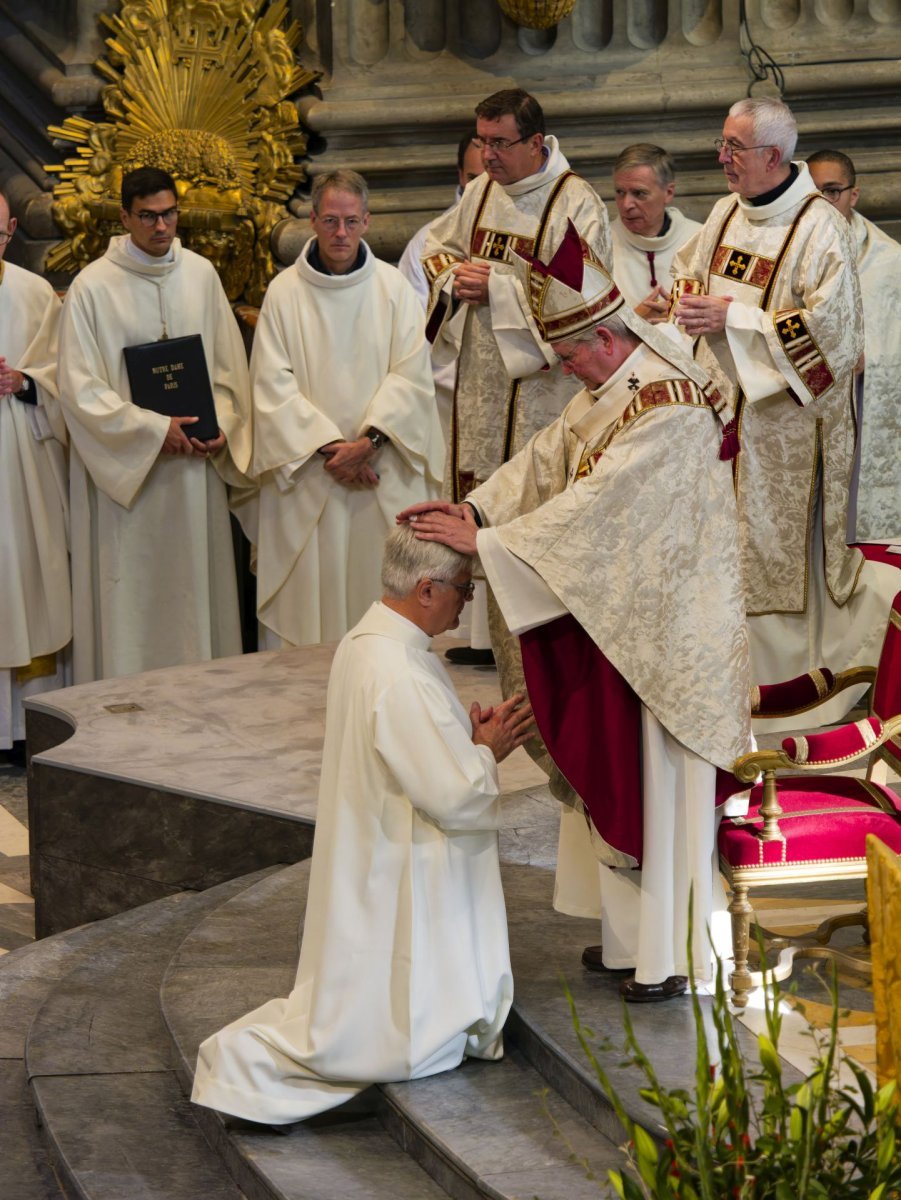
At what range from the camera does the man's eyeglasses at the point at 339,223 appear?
7.12 meters

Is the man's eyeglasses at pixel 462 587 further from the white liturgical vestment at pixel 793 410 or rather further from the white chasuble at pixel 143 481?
the white chasuble at pixel 143 481

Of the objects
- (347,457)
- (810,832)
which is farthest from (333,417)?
(810,832)

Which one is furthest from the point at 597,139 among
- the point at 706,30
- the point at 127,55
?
the point at 127,55

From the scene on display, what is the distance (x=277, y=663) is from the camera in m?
7.02

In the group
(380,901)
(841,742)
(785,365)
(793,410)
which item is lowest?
(380,901)

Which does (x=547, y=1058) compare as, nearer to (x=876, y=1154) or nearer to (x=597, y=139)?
(x=876, y=1154)

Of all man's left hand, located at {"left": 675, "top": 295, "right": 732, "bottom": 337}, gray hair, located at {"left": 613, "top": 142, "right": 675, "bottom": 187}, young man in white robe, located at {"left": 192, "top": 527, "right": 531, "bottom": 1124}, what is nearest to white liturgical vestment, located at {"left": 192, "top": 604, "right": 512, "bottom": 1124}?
young man in white robe, located at {"left": 192, "top": 527, "right": 531, "bottom": 1124}

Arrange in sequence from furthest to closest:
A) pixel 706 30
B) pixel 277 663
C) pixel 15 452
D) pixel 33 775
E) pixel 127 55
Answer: pixel 127 55 < pixel 706 30 < pixel 15 452 < pixel 277 663 < pixel 33 775

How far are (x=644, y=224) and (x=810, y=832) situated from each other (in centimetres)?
373

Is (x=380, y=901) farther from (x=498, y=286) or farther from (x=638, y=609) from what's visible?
(x=498, y=286)

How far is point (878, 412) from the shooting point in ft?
21.4

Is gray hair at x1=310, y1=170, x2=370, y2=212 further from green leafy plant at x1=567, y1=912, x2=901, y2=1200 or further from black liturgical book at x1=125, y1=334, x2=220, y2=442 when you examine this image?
green leafy plant at x1=567, y1=912, x2=901, y2=1200

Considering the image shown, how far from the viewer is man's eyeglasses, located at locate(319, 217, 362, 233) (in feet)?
23.4

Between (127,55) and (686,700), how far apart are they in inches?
251
